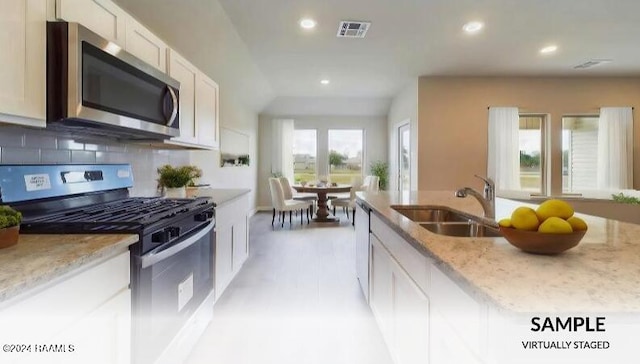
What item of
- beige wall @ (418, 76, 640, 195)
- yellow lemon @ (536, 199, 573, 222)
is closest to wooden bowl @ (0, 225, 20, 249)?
yellow lemon @ (536, 199, 573, 222)

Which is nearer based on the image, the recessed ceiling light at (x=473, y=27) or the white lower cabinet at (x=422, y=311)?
the white lower cabinet at (x=422, y=311)

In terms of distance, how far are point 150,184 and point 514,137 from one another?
18.7ft

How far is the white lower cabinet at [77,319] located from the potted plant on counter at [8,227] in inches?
10.5

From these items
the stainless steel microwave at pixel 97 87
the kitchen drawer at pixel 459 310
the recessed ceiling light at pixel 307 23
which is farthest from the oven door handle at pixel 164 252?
the recessed ceiling light at pixel 307 23

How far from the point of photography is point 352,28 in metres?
3.77

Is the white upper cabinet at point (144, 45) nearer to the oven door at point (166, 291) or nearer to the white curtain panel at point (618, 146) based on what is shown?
the oven door at point (166, 291)

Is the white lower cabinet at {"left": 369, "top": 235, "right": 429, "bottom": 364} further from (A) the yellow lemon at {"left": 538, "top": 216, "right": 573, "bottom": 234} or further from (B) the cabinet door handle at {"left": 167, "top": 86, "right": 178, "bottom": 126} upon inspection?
(B) the cabinet door handle at {"left": 167, "top": 86, "right": 178, "bottom": 126}

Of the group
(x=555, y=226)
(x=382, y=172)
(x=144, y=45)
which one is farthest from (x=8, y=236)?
(x=382, y=172)

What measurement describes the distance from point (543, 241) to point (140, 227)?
4.69ft

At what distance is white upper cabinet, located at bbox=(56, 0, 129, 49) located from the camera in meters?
1.35

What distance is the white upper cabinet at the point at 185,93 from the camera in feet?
7.83

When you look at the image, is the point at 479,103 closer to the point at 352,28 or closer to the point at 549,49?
the point at 549,49

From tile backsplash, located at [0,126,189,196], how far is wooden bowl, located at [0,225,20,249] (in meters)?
0.54

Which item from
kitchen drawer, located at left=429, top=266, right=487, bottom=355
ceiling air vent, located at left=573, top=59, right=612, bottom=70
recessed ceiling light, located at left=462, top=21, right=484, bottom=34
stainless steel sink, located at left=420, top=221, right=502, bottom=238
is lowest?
kitchen drawer, located at left=429, top=266, right=487, bottom=355
